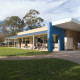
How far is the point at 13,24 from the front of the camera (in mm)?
54125

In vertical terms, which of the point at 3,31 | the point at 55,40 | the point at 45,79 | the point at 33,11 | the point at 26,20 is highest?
the point at 33,11

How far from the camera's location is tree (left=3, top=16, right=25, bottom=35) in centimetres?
5388

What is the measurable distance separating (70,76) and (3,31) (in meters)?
53.3

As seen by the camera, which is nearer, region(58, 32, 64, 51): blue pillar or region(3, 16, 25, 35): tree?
region(58, 32, 64, 51): blue pillar

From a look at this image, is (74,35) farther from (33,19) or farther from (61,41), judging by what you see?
(33,19)

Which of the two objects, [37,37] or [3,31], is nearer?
[37,37]

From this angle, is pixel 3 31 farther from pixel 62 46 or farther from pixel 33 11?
pixel 62 46

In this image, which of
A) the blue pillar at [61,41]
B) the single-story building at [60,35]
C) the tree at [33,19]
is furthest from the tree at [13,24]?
the blue pillar at [61,41]

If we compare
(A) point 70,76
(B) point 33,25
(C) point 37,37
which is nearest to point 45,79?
(A) point 70,76

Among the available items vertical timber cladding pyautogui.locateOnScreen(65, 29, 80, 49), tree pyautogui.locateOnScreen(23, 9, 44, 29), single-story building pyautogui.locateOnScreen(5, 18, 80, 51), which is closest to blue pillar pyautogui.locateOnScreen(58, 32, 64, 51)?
single-story building pyautogui.locateOnScreen(5, 18, 80, 51)

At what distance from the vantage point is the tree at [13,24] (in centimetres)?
5388

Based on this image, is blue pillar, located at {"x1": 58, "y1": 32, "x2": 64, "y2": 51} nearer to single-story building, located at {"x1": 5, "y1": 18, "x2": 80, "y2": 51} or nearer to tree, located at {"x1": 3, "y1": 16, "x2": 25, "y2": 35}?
single-story building, located at {"x1": 5, "y1": 18, "x2": 80, "y2": 51}

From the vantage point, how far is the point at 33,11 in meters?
49.6

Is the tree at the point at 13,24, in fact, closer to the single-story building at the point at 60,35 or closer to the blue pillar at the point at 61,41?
the single-story building at the point at 60,35
